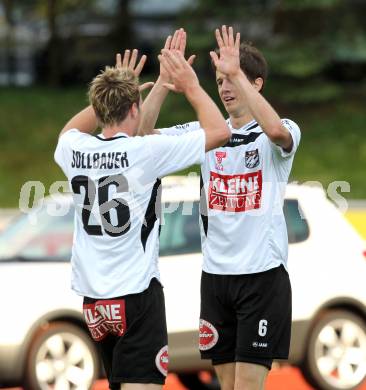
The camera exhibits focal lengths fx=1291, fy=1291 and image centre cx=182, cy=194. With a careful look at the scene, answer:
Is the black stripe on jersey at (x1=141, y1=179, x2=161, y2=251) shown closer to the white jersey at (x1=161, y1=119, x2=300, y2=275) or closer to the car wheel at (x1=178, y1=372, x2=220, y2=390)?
the white jersey at (x1=161, y1=119, x2=300, y2=275)

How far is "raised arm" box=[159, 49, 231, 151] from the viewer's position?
20.8ft

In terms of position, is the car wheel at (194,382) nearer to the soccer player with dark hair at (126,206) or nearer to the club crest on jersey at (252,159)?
the club crest on jersey at (252,159)

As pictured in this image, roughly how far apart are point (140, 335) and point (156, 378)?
234 mm

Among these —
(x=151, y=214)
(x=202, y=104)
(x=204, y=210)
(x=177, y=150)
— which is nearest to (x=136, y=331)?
(x=151, y=214)

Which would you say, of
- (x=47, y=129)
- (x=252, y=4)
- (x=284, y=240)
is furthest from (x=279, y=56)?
(x=284, y=240)

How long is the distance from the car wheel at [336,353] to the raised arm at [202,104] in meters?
4.25

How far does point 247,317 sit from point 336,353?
3.34m

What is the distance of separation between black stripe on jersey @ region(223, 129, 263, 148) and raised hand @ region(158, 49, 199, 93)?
33.2 inches

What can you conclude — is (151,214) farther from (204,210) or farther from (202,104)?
(204,210)

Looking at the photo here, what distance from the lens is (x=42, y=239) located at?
10.4m

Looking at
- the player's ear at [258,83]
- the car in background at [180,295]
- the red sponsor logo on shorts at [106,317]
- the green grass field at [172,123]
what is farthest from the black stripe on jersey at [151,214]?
the green grass field at [172,123]

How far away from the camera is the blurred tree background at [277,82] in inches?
1146

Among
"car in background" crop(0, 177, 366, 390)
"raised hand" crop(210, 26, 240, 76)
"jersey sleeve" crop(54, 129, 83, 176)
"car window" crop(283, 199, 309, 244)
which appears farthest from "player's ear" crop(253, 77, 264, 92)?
"car window" crop(283, 199, 309, 244)

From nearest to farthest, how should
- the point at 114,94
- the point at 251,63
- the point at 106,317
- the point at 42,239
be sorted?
the point at 114,94
the point at 106,317
the point at 251,63
the point at 42,239
